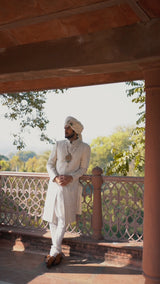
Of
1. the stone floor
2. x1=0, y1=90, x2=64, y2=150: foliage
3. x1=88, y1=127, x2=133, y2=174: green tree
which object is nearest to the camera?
the stone floor

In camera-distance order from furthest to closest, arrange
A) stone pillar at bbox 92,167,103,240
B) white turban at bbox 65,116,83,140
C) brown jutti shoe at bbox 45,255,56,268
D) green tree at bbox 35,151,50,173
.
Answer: green tree at bbox 35,151,50,173
stone pillar at bbox 92,167,103,240
white turban at bbox 65,116,83,140
brown jutti shoe at bbox 45,255,56,268

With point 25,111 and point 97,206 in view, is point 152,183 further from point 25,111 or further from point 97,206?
point 25,111

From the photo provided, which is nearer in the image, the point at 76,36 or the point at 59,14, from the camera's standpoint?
the point at 59,14

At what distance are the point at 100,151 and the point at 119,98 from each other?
1800 centimetres

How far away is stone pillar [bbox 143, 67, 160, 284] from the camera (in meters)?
2.65

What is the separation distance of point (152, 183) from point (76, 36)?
5.06ft

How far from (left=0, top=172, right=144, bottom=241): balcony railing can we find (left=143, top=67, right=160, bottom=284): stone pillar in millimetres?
1476

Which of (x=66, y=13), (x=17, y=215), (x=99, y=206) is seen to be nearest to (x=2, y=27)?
(x=66, y=13)

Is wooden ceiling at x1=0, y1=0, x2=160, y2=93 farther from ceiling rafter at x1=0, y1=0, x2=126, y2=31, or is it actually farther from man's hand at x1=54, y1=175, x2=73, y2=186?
man's hand at x1=54, y1=175, x2=73, y2=186

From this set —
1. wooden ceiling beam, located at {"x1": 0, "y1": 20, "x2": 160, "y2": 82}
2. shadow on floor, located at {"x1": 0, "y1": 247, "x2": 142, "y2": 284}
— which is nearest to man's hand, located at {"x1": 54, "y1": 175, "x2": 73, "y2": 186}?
shadow on floor, located at {"x1": 0, "y1": 247, "x2": 142, "y2": 284}

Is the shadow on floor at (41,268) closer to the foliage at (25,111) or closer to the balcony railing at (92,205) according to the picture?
the balcony railing at (92,205)

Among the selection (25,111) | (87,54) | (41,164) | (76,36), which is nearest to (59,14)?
(76,36)

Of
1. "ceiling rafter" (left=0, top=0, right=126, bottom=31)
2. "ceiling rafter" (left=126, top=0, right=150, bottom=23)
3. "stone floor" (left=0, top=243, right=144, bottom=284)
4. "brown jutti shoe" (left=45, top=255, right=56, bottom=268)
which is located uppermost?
"ceiling rafter" (left=0, top=0, right=126, bottom=31)

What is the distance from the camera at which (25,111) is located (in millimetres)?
10742
